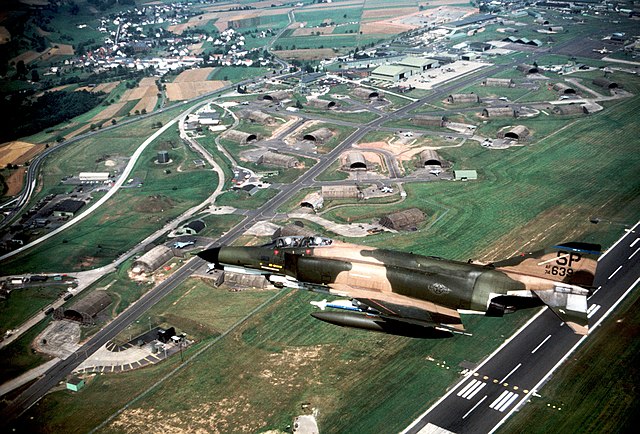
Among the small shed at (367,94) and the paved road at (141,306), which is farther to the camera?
the small shed at (367,94)

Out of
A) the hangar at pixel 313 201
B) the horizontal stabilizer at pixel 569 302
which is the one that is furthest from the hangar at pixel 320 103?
the horizontal stabilizer at pixel 569 302

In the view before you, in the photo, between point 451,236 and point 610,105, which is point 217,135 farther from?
point 610,105

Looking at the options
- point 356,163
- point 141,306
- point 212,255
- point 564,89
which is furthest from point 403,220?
point 564,89

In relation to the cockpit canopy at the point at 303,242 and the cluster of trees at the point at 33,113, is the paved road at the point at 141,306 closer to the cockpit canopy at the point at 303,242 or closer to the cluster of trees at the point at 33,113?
the cockpit canopy at the point at 303,242

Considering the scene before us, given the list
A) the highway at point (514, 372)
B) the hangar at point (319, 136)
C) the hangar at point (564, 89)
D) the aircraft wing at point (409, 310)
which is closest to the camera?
the highway at point (514, 372)

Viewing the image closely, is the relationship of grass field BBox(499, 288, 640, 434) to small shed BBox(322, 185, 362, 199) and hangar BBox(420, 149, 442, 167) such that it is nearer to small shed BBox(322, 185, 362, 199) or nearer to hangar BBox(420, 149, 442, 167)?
small shed BBox(322, 185, 362, 199)

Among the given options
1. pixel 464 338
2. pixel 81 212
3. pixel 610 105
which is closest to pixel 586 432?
pixel 464 338
